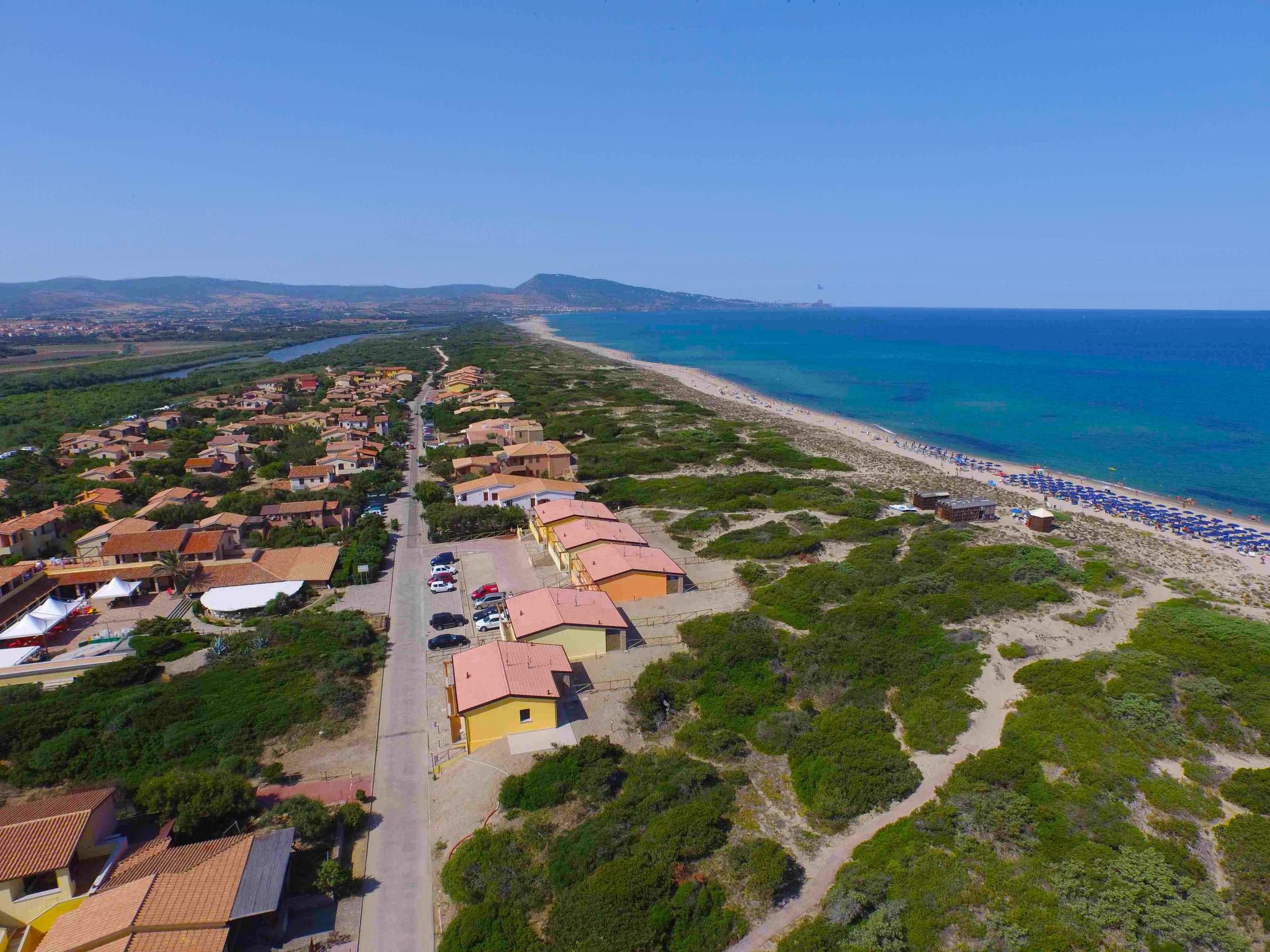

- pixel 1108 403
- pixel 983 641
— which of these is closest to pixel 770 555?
pixel 983 641

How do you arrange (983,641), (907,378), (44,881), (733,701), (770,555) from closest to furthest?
(44,881)
(733,701)
(983,641)
(770,555)
(907,378)

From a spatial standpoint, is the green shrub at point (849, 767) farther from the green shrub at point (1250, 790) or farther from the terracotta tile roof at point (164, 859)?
the terracotta tile roof at point (164, 859)

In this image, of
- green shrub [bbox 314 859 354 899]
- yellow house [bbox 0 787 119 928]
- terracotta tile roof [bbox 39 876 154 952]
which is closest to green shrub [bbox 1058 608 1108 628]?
green shrub [bbox 314 859 354 899]

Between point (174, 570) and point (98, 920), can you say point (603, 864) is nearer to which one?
point (98, 920)

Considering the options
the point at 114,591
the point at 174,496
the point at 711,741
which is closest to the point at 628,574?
the point at 711,741

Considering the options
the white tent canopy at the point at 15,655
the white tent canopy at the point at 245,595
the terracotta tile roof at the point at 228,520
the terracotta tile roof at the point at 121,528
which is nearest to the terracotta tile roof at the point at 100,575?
the terracotta tile roof at the point at 121,528

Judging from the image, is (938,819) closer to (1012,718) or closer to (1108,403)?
(1012,718)

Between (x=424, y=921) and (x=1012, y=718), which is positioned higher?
(x=1012, y=718)
